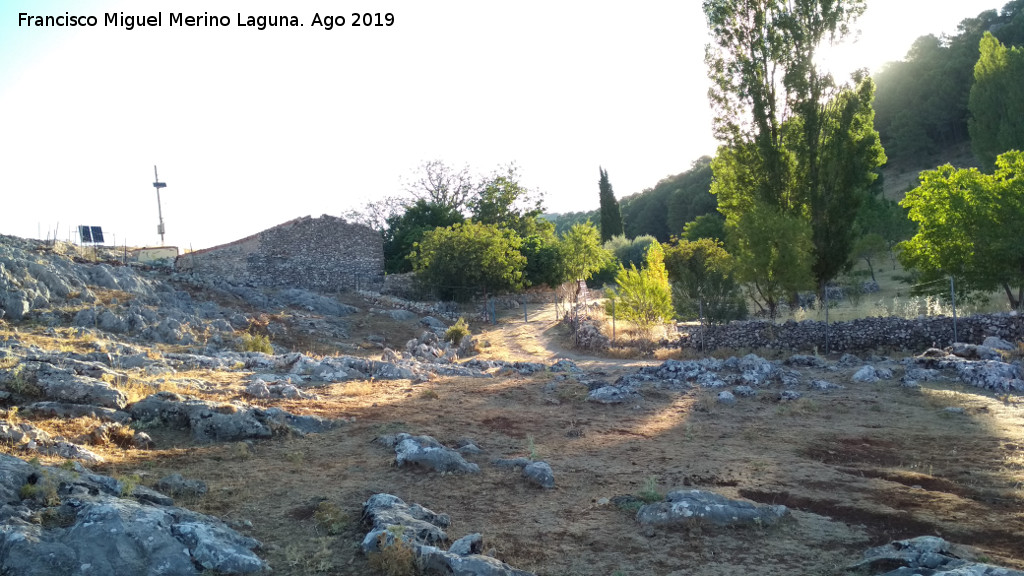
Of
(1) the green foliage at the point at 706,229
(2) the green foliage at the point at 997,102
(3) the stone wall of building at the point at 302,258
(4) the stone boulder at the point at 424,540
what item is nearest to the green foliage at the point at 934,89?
(2) the green foliage at the point at 997,102

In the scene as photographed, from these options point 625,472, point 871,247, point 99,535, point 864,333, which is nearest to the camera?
point 99,535

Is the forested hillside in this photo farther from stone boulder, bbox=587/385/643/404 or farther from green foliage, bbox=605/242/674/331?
stone boulder, bbox=587/385/643/404

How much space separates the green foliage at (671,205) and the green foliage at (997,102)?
25.2 metres

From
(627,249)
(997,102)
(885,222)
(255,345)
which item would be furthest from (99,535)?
(997,102)

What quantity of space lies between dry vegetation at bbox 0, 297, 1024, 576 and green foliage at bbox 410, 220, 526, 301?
22649mm

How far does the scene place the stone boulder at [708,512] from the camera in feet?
20.6

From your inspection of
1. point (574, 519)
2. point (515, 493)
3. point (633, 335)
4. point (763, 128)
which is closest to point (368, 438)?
point (515, 493)

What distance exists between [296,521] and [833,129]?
26719 mm

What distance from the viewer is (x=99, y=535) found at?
177 inches

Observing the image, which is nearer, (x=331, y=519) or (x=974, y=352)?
(x=331, y=519)

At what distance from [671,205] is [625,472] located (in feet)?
238

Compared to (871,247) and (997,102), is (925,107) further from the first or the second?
(871,247)

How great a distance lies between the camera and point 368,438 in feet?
30.9

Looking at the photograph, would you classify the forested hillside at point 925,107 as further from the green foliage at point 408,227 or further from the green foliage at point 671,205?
the green foliage at point 408,227
